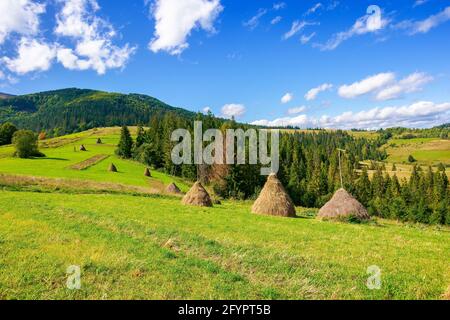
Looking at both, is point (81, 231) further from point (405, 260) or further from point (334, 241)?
point (405, 260)

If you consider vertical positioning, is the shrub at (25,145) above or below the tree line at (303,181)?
above

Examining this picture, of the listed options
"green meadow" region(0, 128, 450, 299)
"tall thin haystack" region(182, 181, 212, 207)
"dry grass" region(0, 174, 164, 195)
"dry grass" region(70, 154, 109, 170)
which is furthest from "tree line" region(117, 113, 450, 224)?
"green meadow" region(0, 128, 450, 299)

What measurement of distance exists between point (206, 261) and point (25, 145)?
269ft

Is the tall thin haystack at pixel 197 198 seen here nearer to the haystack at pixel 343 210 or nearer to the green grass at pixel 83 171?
the haystack at pixel 343 210

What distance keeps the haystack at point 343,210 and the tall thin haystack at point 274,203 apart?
123 inches

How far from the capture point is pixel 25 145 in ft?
252

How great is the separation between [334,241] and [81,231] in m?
12.8

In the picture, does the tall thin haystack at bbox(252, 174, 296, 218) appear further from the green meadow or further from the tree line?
the tree line

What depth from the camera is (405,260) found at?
489 inches

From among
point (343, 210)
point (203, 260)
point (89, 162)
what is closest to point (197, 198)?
point (343, 210)

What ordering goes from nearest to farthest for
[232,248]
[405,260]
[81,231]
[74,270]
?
[74,270]
[405,260]
[232,248]
[81,231]

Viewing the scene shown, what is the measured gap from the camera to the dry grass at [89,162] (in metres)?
66.9


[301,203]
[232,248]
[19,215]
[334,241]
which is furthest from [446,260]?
[301,203]

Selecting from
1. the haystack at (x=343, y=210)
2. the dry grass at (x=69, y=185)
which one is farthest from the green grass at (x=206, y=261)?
the dry grass at (x=69, y=185)
